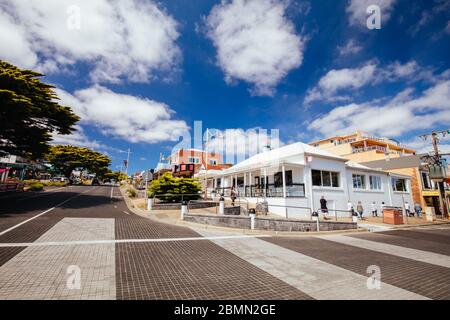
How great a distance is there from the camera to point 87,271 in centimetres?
480

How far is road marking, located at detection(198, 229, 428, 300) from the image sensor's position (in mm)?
4286

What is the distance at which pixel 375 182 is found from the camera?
23.9m

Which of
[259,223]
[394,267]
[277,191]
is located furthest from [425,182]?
[394,267]

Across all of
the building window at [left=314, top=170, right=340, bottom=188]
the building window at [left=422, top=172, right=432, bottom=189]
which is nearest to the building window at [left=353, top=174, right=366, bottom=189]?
the building window at [left=314, top=170, right=340, bottom=188]

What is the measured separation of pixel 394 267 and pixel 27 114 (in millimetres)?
21553

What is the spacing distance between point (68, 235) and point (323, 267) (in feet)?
29.8

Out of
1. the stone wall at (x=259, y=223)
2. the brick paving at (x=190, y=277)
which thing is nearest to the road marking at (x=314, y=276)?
the brick paving at (x=190, y=277)

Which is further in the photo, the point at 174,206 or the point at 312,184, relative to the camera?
the point at 312,184

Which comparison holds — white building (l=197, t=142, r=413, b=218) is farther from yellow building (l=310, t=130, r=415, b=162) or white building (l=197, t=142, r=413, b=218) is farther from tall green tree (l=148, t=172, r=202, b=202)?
yellow building (l=310, t=130, r=415, b=162)

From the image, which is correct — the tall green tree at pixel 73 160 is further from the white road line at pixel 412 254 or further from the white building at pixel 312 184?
the white road line at pixel 412 254

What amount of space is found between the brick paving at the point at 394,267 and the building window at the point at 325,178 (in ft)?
34.5

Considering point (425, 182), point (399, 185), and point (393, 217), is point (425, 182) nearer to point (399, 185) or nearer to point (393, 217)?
point (399, 185)
